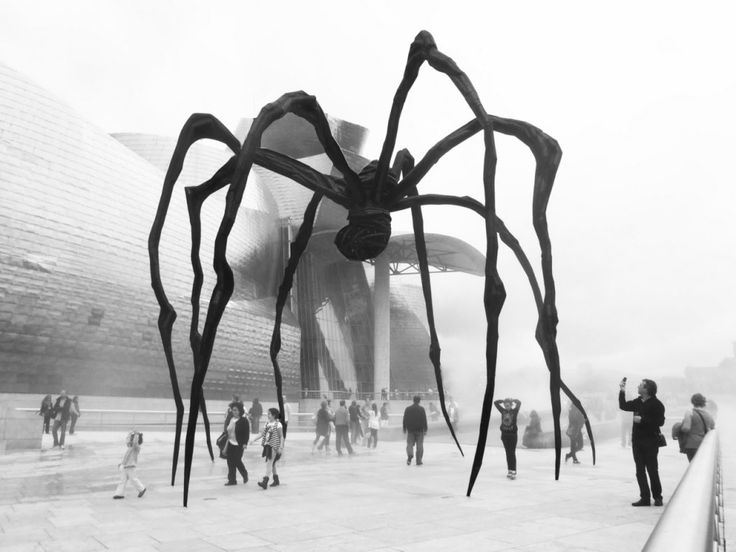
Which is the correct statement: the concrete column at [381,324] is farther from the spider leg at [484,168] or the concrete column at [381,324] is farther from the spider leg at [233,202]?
the spider leg at [484,168]

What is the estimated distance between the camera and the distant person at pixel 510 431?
338 inches

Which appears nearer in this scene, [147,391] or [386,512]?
[386,512]

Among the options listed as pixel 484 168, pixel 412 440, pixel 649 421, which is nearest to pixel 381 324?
pixel 412 440

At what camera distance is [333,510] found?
5.80 metres

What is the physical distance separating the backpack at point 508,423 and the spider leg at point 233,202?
17.9ft

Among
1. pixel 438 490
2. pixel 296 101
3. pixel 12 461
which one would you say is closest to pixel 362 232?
pixel 296 101

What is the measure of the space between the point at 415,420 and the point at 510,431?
257 centimetres

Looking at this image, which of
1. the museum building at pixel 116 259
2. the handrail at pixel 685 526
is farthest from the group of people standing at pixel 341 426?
the museum building at pixel 116 259

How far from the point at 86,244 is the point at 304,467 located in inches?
752

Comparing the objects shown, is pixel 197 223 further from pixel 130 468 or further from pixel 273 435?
pixel 273 435

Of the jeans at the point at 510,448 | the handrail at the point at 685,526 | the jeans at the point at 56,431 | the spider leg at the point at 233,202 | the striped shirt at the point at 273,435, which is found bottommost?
the jeans at the point at 56,431

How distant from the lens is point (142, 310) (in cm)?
2678

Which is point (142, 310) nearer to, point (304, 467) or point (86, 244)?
point (86, 244)

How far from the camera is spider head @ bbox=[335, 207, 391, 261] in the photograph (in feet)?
16.3
